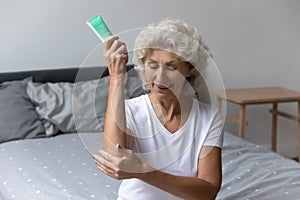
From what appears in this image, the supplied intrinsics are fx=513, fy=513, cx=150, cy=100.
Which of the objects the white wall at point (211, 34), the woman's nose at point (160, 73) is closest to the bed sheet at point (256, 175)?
the woman's nose at point (160, 73)

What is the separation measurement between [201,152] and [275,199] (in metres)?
0.50

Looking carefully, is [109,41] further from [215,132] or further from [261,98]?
[261,98]

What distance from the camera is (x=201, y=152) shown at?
4.71 feet

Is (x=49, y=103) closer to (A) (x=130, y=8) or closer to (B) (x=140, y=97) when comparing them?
(A) (x=130, y=8)

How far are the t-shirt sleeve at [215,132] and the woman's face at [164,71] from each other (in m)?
0.18

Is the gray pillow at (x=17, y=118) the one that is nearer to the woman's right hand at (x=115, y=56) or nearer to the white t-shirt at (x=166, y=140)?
the white t-shirt at (x=166, y=140)

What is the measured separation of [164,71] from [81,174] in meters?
0.92

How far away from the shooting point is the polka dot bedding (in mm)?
1865

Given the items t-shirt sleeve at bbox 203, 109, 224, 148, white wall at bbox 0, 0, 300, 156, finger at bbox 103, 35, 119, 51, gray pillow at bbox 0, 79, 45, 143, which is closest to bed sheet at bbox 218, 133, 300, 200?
t-shirt sleeve at bbox 203, 109, 224, 148

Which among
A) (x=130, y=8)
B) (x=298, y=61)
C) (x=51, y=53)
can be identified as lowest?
(x=298, y=61)

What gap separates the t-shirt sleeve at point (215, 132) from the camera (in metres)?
1.44

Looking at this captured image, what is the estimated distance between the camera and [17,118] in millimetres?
2574

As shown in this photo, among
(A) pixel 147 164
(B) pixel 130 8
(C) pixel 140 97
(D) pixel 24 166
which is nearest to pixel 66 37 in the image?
(B) pixel 130 8

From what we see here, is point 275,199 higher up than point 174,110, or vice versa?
point 174,110
